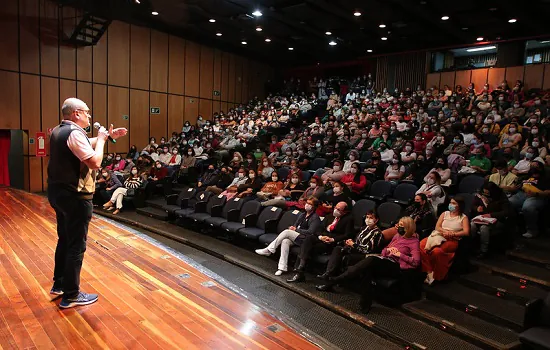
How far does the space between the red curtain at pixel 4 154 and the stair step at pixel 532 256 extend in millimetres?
10356

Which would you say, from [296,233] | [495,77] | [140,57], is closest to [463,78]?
[495,77]

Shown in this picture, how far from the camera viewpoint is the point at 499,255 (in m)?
4.38

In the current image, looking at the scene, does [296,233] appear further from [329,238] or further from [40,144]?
[40,144]

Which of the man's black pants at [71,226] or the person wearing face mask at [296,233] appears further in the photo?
the person wearing face mask at [296,233]

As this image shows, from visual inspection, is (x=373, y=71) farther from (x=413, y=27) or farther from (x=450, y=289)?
(x=450, y=289)

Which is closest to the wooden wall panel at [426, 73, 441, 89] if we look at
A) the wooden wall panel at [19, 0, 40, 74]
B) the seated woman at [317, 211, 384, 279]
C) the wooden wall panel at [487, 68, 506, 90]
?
the wooden wall panel at [487, 68, 506, 90]

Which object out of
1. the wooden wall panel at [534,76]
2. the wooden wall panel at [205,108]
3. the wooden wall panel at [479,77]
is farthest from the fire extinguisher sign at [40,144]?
the wooden wall panel at [534,76]

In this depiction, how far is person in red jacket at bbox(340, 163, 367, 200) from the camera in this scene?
589 cm

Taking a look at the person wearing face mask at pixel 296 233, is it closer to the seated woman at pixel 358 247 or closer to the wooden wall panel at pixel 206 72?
the seated woman at pixel 358 247

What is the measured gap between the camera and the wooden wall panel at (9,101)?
30.0 ft

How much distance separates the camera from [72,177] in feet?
6.59

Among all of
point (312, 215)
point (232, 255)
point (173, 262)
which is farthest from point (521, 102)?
point (173, 262)

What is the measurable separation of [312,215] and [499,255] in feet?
7.07

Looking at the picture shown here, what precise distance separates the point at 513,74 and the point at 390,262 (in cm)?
997
